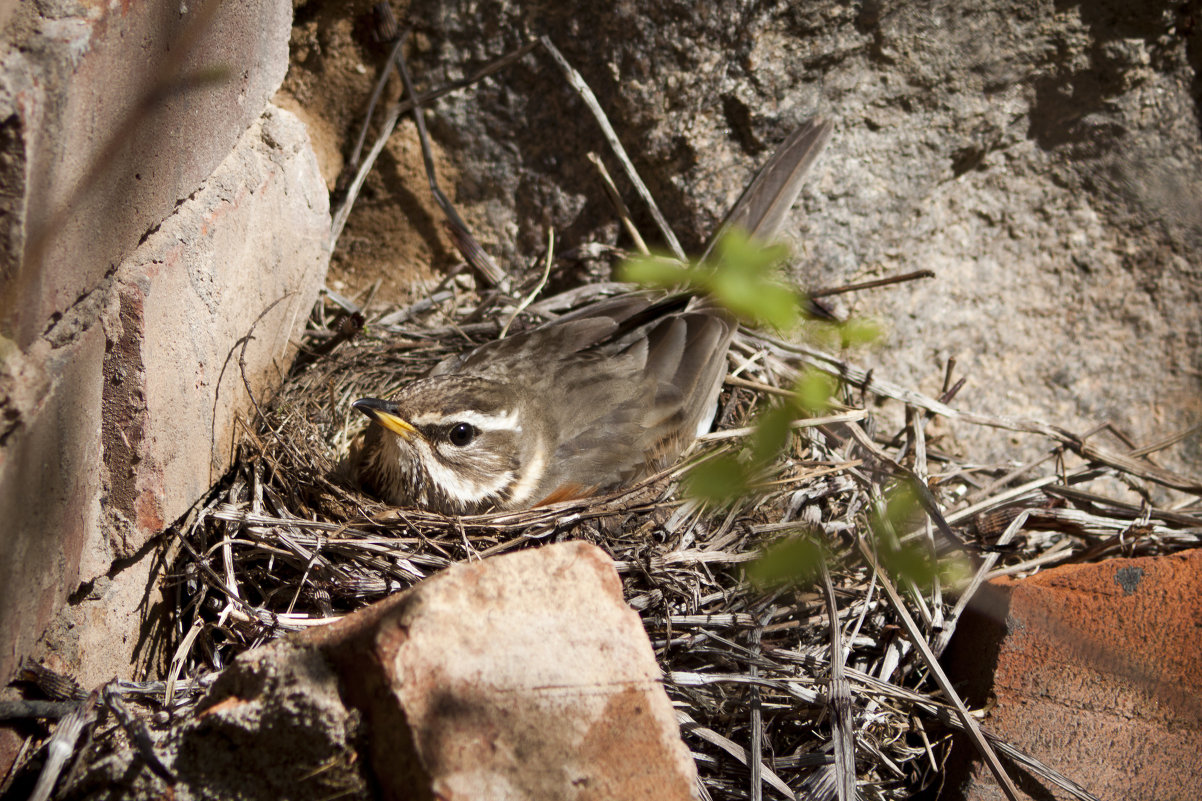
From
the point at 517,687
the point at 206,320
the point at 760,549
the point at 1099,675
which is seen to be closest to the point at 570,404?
the point at 760,549

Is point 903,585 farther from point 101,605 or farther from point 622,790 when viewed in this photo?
point 101,605

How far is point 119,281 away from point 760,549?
89.4 inches

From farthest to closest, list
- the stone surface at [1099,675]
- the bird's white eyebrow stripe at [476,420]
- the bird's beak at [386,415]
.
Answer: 1. the bird's white eyebrow stripe at [476,420]
2. the bird's beak at [386,415]
3. the stone surface at [1099,675]

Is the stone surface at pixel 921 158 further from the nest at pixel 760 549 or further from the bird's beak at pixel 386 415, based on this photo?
the bird's beak at pixel 386 415

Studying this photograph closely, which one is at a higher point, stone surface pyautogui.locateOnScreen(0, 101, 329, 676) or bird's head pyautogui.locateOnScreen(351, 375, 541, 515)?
stone surface pyautogui.locateOnScreen(0, 101, 329, 676)

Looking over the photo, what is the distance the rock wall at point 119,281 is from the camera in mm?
1915

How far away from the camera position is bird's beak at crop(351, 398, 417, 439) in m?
3.42

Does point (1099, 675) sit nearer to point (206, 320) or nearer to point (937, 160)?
A: point (937, 160)

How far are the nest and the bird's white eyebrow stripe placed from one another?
1.21 feet

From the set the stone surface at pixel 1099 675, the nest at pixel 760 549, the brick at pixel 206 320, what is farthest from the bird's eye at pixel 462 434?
the stone surface at pixel 1099 675

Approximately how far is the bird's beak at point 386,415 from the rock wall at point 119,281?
0.45m

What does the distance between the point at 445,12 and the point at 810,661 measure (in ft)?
10.7

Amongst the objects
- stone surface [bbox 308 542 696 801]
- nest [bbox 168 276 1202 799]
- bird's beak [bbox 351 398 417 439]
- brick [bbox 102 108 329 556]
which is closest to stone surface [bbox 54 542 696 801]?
stone surface [bbox 308 542 696 801]

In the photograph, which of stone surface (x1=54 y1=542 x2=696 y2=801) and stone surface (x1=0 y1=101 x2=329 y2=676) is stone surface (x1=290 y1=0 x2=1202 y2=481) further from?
→ stone surface (x1=54 y1=542 x2=696 y2=801)
